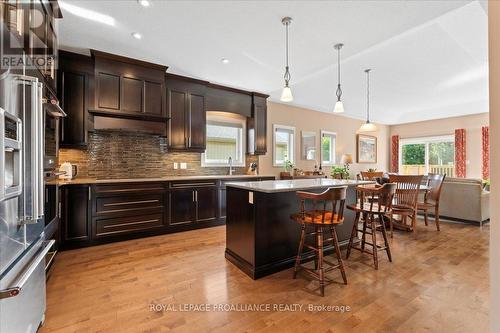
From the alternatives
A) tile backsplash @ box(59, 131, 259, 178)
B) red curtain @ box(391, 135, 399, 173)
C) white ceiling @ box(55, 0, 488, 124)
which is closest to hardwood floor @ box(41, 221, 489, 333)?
tile backsplash @ box(59, 131, 259, 178)

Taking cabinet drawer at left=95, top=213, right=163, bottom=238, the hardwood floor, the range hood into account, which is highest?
the range hood

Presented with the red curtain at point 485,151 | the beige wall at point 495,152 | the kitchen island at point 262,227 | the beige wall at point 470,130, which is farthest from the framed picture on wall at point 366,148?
the beige wall at point 495,152

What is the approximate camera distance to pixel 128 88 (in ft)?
11.8

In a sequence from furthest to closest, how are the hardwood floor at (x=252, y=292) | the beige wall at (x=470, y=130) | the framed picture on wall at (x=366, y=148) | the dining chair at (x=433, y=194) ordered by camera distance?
the framed picture on wall at (x=366, y=148), the beige wall at (x=470, y=130), the dining chair at (x=433, y=194), the hardwood floor at (x=252, y=292)

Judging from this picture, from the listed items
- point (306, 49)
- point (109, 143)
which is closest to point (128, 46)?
point (109, 143)

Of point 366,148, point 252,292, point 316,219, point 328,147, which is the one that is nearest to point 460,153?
→ point 366,148

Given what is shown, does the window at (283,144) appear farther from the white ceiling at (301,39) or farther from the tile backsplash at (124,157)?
the tile backsplash at (124,157)

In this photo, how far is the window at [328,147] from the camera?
22.3 feet

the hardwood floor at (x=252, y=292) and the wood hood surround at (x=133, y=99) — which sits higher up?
the wood hood surround at (x=133, y=99)

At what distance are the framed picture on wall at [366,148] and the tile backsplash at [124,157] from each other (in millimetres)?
5882

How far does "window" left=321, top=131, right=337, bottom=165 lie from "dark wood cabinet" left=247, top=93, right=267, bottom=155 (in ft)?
7.80

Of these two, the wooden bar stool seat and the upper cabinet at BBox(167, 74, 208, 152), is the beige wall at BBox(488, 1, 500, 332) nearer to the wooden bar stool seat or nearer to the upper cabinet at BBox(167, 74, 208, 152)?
the wooden bar stool seat

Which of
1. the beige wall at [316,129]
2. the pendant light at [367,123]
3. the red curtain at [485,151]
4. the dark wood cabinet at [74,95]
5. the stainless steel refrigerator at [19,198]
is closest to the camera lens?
the stainless steel refrigerator at [19,198]

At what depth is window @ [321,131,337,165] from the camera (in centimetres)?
681
